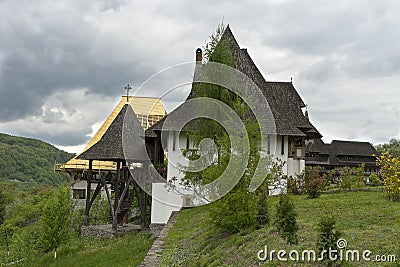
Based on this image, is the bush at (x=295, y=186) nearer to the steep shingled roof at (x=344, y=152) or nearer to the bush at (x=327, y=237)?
the bush at (x=327, y=237)

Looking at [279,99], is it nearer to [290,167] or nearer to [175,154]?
[290,167]

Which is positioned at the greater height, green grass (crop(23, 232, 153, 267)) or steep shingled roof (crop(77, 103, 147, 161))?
steep shingled roof (crop(77, 103, 147, 161))

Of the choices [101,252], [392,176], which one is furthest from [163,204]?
[392,176]

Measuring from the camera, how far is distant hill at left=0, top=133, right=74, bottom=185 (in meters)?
71.5

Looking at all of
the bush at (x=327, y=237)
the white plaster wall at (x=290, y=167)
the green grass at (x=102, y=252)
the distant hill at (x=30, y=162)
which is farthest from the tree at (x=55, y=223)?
the distant hill at (x=30, y=162)

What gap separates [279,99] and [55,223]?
449 inches

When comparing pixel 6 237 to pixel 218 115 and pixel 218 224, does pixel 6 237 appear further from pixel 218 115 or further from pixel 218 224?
pixel 218 224

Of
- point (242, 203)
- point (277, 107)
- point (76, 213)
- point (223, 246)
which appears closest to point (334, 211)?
point (242, 203)

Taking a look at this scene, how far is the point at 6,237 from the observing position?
86.2 ft

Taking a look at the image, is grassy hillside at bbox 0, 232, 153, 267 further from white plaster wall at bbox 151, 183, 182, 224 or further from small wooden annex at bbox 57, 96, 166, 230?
small wooden annex at bbox 57, 96, 166, 230

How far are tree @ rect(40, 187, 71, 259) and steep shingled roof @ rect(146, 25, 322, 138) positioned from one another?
4.52m

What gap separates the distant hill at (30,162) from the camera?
235 feet

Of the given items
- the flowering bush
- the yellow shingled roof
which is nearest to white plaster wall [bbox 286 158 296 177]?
the yellow shingled roof

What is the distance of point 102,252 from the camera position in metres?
15.9
